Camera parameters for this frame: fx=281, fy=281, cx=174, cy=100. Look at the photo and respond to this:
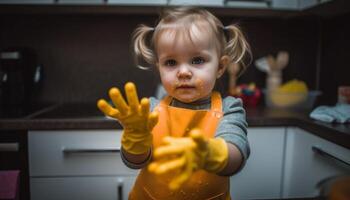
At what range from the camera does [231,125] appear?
52cm

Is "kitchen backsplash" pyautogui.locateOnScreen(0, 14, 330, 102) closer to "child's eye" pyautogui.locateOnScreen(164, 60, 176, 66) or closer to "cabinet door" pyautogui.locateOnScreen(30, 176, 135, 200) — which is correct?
"cabinet door" pyautogui.locateOnScreen(30, 176, 135, 200)

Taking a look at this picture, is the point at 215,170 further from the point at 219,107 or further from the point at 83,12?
the point at 83,12

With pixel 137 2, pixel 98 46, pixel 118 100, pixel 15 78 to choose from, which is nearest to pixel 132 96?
pixel 118 100

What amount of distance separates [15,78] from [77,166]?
1.74ft

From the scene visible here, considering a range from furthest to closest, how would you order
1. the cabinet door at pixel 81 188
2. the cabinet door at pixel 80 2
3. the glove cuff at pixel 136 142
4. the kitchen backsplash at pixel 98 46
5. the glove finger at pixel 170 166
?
the kitchen backsplash at pixel 98 46, the cabinet door at pixel 80 2, the cabinet door at pixel 81 188, the glove cuff at pixel 136 142, the glove finger at pixel 170 166

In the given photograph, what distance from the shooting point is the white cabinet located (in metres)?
1.08

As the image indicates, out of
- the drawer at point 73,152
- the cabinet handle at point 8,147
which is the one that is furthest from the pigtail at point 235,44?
the cabinet handle at point 8,147

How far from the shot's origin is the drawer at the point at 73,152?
1.07m

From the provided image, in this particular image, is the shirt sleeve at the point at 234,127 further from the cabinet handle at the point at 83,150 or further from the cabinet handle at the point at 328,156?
the cabinet handle at the point at 83,150

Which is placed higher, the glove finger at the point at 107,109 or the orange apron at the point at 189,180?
the glove finger at the point at 107,109

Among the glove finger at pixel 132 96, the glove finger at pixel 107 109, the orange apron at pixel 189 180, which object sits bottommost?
the orange apron at pixel 189 180

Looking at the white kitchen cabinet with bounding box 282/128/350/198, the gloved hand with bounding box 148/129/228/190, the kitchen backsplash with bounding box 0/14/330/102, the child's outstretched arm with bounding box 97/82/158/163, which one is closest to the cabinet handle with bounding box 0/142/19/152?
the kitchen backsplash with bounding box 0/14/330/102

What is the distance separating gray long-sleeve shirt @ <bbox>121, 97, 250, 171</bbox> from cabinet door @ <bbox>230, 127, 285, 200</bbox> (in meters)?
0.57

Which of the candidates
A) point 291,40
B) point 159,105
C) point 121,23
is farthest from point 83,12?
point 291,40
